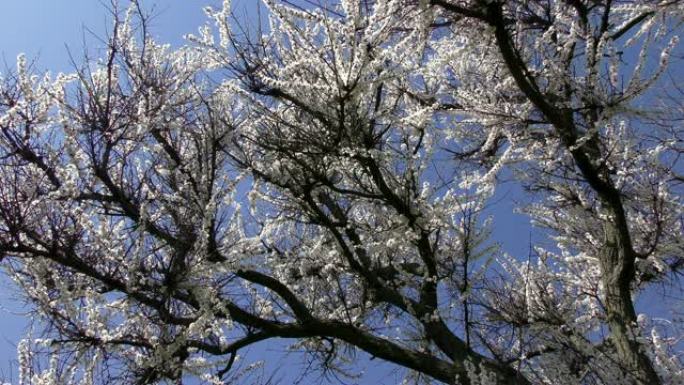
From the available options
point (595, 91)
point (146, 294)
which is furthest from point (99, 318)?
point (595, 91)

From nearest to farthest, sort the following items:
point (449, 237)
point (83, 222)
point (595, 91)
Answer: point (83, 222) → point (595, 91) → point (449, 237)

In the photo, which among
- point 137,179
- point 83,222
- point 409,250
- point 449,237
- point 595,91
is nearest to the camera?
point 83,222

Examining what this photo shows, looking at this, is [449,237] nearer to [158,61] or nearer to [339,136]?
[339,136]

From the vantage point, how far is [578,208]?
18.4 ft

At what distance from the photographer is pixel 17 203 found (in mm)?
3707

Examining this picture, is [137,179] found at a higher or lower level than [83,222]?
higher

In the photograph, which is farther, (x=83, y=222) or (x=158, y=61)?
(x=158, y=61)

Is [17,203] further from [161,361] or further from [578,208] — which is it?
[578,208]

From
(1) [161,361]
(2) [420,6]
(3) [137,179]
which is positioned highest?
(3) [137,179]

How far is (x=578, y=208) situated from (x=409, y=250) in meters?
1.62

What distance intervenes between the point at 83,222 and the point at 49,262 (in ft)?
1.41

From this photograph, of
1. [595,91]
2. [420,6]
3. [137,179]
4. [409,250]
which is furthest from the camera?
[409,250]

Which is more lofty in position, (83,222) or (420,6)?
(420,6)

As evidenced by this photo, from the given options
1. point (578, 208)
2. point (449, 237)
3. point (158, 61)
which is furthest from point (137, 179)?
point (578, 208)
